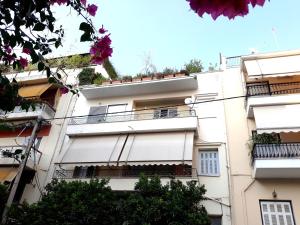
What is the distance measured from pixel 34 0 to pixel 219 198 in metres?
10.4

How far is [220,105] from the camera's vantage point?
14.8 m

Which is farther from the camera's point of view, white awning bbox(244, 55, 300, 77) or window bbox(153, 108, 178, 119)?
window bbox(153, 108, 178, 119)

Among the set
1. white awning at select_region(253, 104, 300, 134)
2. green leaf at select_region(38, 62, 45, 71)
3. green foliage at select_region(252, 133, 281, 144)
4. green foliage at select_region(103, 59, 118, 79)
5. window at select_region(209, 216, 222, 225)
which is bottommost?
green leaf at select_region(38, 62, 45, 71)

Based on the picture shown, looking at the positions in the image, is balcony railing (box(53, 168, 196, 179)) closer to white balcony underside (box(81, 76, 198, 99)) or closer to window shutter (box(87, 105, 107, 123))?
window shutter (box(87, 105, 107, 123))

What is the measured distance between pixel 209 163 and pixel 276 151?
2711 millimetres

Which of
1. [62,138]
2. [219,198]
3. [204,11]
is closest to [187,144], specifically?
[219,198]

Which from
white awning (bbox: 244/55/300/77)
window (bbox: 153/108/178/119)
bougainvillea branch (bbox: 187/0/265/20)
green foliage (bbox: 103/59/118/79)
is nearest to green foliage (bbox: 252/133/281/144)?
white awning (bbox: 244/55/300/77)

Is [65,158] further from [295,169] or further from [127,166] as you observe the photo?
[295,169]

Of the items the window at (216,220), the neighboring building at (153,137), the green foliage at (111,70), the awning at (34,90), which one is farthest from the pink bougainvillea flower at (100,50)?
the green foliage at (111,70)

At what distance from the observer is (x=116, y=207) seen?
1066 centimetres

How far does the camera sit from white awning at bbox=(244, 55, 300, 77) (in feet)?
45.7

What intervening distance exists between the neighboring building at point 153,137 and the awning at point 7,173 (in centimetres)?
167

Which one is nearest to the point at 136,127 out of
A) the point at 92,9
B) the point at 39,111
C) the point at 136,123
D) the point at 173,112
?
the point at 136,123

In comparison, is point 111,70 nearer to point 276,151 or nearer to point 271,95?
point 271,95
